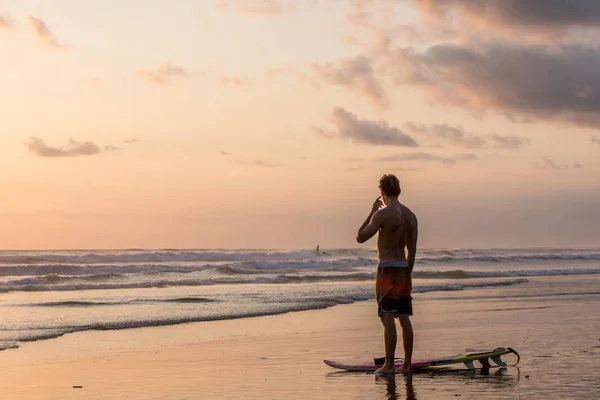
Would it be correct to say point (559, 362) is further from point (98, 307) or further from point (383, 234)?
point (98, 307)

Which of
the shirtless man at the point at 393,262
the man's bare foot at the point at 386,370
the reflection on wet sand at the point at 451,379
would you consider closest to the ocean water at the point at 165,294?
the man's bare foot at the point at 386,370

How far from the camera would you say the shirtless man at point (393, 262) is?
909 cm

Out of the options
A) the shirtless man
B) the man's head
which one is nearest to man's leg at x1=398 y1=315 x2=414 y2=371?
the shirtless man

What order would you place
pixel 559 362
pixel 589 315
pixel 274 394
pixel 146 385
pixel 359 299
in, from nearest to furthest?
pixel 274 394
pixel 146 385
pixel 559 362
pixel 589 315
pixel 359 299

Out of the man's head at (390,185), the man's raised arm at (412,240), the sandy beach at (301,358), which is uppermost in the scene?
the man's head at (390,185)

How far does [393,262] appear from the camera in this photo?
914 cm

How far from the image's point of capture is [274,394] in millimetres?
7988

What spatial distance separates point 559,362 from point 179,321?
840cm

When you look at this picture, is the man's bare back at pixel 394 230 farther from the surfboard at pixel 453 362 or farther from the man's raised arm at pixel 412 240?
the surfboard at pixel 453 362

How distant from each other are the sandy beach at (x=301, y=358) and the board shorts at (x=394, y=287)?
0.71m

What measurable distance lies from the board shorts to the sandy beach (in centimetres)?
71

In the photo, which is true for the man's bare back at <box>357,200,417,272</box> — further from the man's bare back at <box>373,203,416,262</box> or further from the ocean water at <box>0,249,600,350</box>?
the ocean water at <box>0,249,600,350</box>

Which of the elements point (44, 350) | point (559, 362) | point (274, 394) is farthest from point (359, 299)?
point (274, 394)

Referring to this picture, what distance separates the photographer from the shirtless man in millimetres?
9086
